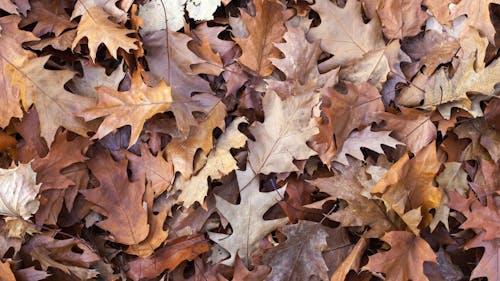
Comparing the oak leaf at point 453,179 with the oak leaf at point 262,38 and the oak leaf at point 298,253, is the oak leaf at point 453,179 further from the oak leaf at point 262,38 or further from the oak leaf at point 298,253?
the oak leaf at point 262,38

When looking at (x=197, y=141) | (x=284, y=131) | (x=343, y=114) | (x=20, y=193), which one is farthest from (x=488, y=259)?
(x=20, y=193)

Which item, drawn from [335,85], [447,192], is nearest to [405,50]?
[335,85]

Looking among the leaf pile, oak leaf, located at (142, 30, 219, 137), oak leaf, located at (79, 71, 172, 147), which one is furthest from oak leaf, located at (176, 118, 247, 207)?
oak leaf, located at (79, 71, 172, 147)

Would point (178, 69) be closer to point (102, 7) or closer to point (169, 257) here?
point (102, 7)

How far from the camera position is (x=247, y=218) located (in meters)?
1.71

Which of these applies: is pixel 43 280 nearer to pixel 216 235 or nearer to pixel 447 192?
pixel 216 235

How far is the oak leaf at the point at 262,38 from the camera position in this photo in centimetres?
175

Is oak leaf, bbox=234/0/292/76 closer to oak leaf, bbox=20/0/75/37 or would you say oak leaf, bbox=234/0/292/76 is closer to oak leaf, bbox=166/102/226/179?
oak leaf, bbox=166/102/226/179

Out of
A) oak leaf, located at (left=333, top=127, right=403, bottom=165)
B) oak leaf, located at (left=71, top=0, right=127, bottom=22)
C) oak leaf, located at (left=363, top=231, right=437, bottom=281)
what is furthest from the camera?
oak leaf, located at (left=71, top=0, right=127, bottom=22)

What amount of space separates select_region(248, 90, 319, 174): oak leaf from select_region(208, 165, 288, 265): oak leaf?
0.21 feet

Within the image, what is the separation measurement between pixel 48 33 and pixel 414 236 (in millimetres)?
1411

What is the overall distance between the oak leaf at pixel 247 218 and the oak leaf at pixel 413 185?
0.34m

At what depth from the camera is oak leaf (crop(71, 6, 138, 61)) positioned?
5.60 feet

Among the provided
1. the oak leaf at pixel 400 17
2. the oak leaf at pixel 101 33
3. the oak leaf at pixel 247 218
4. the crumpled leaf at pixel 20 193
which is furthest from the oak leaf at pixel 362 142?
the crumpled leaf at pixel 20 193
